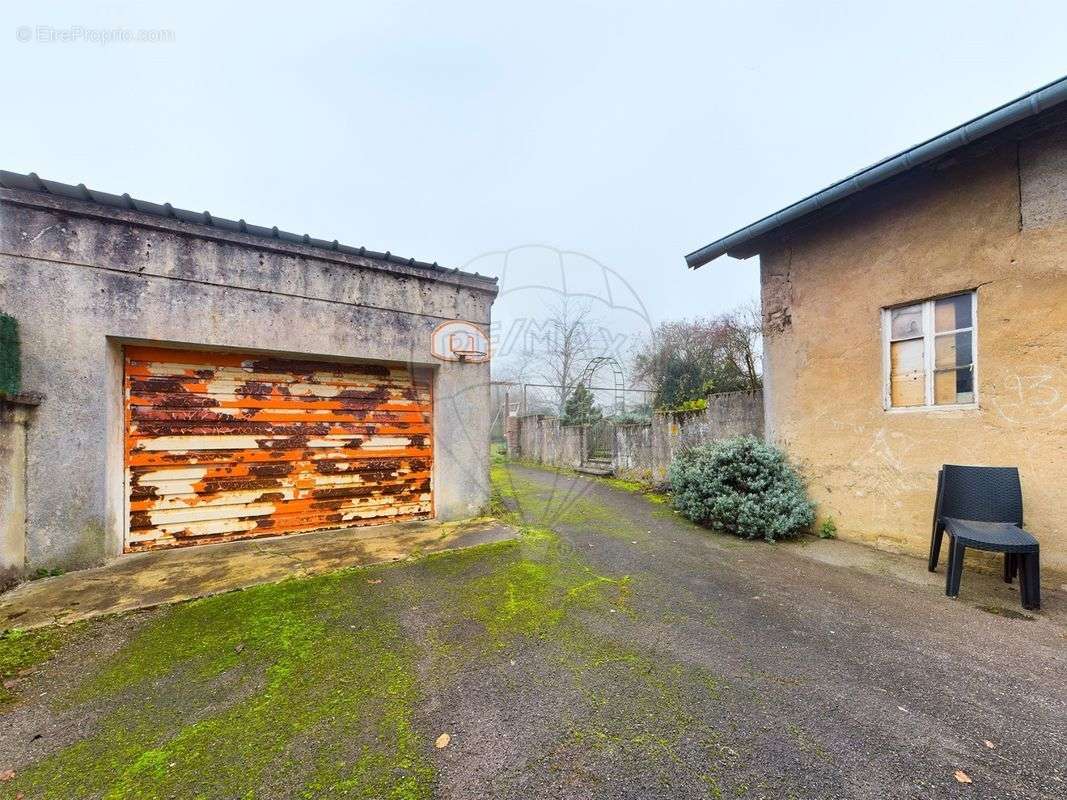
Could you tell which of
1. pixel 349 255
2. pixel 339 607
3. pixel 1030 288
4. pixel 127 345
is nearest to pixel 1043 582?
pixel 1030 288

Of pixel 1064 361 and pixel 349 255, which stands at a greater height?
pixel 349 255

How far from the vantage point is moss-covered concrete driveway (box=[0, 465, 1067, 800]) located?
1513mm

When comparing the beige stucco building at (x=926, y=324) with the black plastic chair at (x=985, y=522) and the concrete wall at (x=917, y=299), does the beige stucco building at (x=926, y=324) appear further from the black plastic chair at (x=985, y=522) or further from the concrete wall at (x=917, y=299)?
the black plastic chair at (x=985, y=522)

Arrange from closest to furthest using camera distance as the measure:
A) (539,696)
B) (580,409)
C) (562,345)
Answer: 1. (539,696)
2. (562,345)
3. (580,409)

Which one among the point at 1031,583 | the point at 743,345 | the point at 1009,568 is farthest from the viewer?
the point at 743,345

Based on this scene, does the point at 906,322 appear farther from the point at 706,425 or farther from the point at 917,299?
the point at 706,425

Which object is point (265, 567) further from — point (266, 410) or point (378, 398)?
point (378, 398)

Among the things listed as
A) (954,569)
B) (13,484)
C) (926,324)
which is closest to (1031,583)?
(954,569)

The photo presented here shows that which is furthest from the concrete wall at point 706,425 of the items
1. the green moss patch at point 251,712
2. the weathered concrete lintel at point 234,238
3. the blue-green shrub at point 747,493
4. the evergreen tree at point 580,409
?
the green moss patch at point 251,712

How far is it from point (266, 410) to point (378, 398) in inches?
44.7

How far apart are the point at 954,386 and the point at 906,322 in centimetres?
79

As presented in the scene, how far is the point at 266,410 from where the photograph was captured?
4.23m

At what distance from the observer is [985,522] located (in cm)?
350

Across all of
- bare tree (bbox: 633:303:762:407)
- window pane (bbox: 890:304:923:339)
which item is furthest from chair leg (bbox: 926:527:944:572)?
bare tree (bbox: 633:303:762:407)
